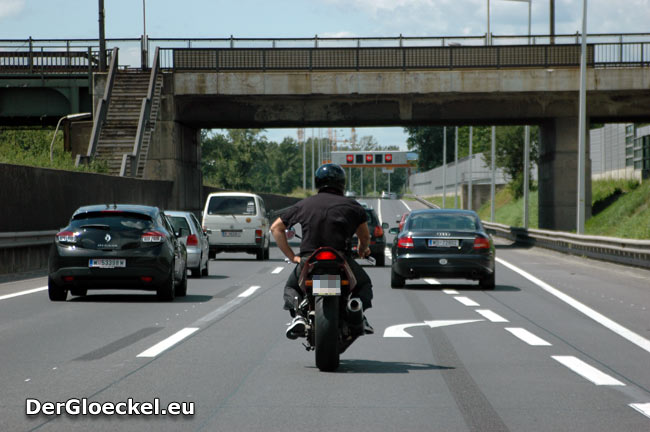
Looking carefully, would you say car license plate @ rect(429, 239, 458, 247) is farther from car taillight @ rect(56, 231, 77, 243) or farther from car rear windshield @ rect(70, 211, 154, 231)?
car taillight @ rect(56, 231, 77, 243)

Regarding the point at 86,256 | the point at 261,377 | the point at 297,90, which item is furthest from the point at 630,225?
the point at 261,377

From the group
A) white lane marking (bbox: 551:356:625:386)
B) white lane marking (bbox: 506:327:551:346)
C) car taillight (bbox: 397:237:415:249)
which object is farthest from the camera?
car taillight (bbox: 397:237:415:249)

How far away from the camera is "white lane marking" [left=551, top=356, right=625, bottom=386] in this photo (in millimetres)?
7996

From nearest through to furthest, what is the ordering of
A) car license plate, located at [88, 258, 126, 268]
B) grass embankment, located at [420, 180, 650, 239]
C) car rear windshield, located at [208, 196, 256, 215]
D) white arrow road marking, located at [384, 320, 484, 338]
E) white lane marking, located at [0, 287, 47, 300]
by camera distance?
1. white arrow road marking, located at [384, 320, 484, 338]
2. car license plate, located at [88, 258, 126, 268]
3. white lane marking, located at [0, 287, 47, 300]
4. car rear windshield, located at [208, 196, 256, 215]
5. grass embankment, located at [420, 180, 650, 239]

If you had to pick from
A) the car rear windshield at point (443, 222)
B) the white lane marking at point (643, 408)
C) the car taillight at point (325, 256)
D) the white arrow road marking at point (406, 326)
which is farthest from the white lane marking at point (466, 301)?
the white lane marking at point (643, 408)

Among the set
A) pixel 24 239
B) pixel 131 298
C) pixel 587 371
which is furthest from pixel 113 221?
pixel 587 371

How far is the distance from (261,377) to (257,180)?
190134 millimetres

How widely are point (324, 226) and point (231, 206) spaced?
Answer: 71.0 ft

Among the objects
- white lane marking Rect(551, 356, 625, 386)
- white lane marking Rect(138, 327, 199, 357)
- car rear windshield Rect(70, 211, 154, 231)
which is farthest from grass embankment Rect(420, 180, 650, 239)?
white lane marking Rect(551, 356, 625, 386)

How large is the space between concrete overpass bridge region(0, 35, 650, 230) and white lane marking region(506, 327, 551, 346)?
2845 cm

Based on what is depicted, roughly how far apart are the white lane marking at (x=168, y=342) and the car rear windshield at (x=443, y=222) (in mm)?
7927

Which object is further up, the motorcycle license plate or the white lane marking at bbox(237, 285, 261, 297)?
the motorcycle license plate

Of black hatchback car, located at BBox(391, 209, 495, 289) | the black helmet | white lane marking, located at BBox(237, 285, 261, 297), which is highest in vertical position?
the black helmet

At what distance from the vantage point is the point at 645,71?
3941cm
